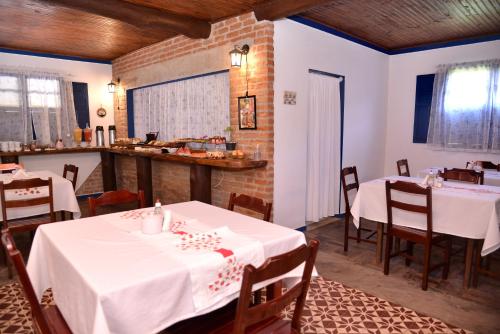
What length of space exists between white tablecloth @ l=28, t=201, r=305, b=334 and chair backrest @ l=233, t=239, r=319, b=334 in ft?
0.83

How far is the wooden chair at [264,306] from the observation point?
1.22 meters

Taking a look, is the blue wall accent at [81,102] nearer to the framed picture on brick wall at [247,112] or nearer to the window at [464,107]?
the framed picture on brick wall at [247,112]

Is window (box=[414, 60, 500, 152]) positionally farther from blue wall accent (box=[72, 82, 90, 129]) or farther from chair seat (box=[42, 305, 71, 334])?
blue wall accent (box=[72, 82, 90, 129])

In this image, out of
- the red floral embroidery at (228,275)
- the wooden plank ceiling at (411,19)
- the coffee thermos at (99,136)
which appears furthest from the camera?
the coffee thermos at (99,136)

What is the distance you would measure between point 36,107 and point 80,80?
95 cm

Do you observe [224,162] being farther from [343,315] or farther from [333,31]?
[333,31]

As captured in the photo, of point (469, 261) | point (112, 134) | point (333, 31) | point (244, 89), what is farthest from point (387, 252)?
point (112, 134)

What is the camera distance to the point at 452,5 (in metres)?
3.80

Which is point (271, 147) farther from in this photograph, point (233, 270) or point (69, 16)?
point (69, 16)

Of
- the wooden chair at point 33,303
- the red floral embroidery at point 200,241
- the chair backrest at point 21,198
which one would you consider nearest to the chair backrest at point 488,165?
the red floral embroidery at point 200,241

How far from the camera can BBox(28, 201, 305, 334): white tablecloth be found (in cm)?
124

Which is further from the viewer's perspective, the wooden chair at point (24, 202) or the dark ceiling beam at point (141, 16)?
the dark ceiling beam at point (141, 16)

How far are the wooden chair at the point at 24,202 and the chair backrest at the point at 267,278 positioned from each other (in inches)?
99.8

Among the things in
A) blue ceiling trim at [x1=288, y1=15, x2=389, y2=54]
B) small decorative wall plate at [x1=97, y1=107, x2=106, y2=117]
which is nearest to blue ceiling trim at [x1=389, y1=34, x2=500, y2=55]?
blue ceiling trim at [x1=288, y1=15, x2=389, y2=54]
